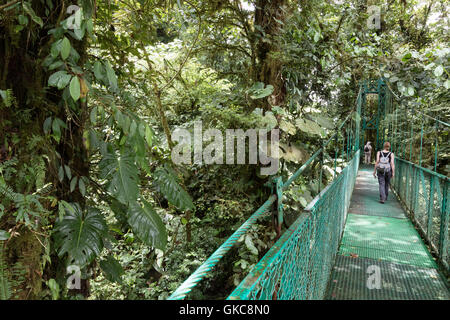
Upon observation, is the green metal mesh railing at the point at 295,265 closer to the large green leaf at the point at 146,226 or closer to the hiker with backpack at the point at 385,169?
the large green leaf at the point at 146,226

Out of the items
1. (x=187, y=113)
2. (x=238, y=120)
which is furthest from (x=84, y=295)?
(x=187, y=113)

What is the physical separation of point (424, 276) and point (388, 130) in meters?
8.95

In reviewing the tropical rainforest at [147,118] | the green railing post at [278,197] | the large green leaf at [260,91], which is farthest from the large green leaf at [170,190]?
the large green leaf at [260,91]

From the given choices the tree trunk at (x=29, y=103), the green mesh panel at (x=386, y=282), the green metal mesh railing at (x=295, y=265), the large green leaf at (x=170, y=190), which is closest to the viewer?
the green metal mesh railing at (x=295, y=265)

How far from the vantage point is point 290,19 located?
9.48 feet

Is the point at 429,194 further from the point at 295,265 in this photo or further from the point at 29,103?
the point at 29,103

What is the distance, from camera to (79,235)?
1285 mm

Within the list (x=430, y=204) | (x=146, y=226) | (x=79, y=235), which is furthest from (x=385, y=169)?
(x=79, y=235)

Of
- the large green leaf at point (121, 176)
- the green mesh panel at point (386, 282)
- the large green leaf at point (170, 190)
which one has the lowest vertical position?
the green mesh panel at point (386, 282)

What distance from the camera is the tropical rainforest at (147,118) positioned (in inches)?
48.7

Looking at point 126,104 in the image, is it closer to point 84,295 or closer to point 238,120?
point 238,120

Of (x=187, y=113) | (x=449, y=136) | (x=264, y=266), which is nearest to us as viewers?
(x=264, y=266)

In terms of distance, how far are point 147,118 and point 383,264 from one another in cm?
279
